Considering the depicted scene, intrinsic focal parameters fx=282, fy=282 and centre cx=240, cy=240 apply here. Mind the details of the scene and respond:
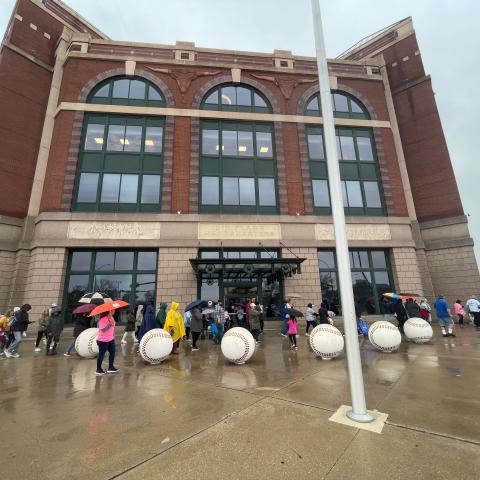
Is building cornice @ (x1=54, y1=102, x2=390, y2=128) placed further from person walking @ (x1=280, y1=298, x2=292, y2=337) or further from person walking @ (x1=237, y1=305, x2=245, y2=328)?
person walking @ (x1=280, y1=298, x2=292, y2=337)

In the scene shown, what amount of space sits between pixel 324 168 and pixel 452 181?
1004 centimetres

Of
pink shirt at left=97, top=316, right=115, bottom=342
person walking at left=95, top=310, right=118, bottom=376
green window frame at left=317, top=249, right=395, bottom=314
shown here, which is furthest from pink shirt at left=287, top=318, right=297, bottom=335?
green window frame at left=317, top=249, right=395, bottom=314

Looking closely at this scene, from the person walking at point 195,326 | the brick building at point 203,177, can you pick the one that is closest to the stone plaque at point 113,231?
the brick building at point 203,177

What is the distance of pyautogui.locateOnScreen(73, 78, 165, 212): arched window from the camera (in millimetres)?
18969

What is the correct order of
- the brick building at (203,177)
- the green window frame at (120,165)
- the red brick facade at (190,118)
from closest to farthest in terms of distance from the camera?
the brick building at (203,177), the green window frame at (120,165), the red brick facade at (190,118)

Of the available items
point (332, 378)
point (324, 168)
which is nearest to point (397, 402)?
point (332, 378)

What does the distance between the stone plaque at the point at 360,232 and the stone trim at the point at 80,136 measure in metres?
10.7

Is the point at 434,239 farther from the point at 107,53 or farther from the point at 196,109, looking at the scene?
the point at 107,53

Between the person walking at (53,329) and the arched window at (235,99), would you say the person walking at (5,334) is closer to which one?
the person walking at (53,329)

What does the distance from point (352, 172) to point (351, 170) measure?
7.0 inches

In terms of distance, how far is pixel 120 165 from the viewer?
65.0ft

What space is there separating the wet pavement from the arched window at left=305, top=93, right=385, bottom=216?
47.6ft

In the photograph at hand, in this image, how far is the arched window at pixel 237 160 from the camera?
789 inches

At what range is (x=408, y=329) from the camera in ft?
35.7
